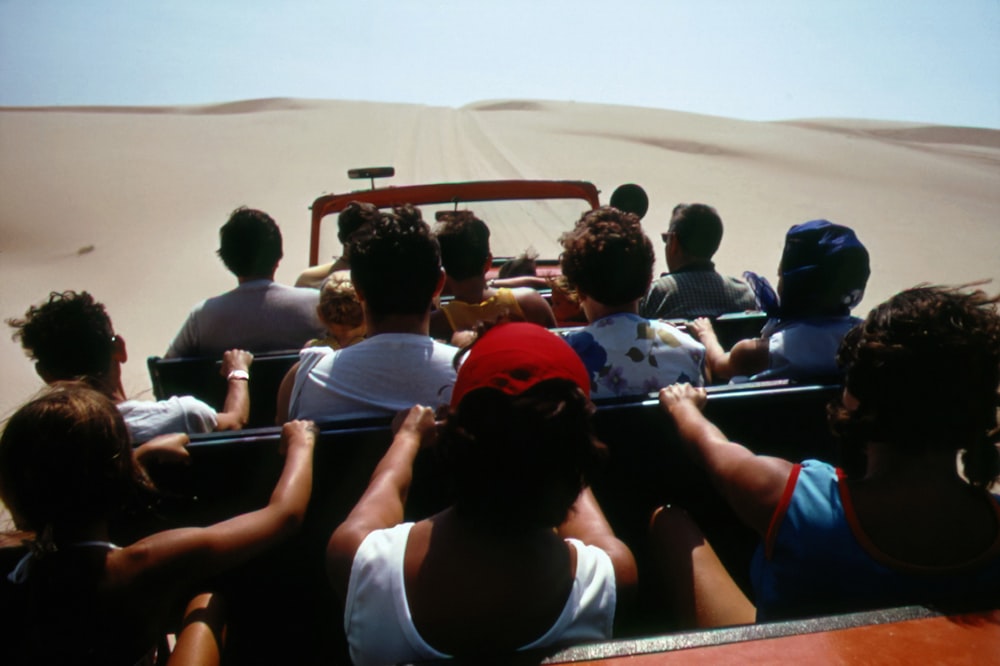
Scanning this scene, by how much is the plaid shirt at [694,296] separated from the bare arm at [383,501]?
7.46 feet

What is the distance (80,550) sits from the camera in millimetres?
1642

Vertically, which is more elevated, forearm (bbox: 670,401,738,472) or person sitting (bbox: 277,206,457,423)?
person sitting (bbox: 277,206,457,423)

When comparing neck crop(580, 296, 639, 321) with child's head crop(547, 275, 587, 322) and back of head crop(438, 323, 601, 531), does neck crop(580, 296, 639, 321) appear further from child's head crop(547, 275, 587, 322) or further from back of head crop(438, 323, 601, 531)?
child's head crop(547, 275, 587, 322)

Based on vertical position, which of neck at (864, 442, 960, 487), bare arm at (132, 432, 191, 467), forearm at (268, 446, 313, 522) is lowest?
forearm at (268, 446, 313, 522)

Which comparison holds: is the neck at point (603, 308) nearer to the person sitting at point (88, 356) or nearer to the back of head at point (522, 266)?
the person sitting at point (88, 356)

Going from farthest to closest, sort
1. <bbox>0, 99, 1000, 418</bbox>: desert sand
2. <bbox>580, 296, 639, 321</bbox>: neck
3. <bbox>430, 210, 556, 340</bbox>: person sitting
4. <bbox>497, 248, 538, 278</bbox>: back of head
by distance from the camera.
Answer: <bbox>0, 99, 1000, 418</bbox>: desert sand → <bbox>497, 248, 538, 278</bbox>: back of head → <bbox>430, 210, 556, 340</bbox>: person sitting → <bbox>580, 296, 639, 321</bbox>: neck

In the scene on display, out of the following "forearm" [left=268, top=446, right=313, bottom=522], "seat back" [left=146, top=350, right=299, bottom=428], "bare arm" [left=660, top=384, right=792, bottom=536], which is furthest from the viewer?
"seat back" [left=146, top=350, right=299, bottom=428]

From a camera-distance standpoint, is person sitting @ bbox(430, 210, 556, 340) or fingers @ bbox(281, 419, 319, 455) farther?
person sitting @ bbox(430, 210, 556, 340)

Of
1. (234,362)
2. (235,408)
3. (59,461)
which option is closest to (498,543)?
(59,461)

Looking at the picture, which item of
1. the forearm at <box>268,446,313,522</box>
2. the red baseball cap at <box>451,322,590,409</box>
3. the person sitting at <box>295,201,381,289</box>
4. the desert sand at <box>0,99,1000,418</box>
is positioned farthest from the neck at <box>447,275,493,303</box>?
the desert sand at <box>0,99,1000,418</box>

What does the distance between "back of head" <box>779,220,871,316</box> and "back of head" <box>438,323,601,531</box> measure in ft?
4.99

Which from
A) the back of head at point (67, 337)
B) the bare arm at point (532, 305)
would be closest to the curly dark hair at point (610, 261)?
the bare arm at point (532, 305)

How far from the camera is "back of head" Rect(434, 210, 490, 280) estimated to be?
3.46 meters

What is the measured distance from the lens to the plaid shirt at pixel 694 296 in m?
4.01
